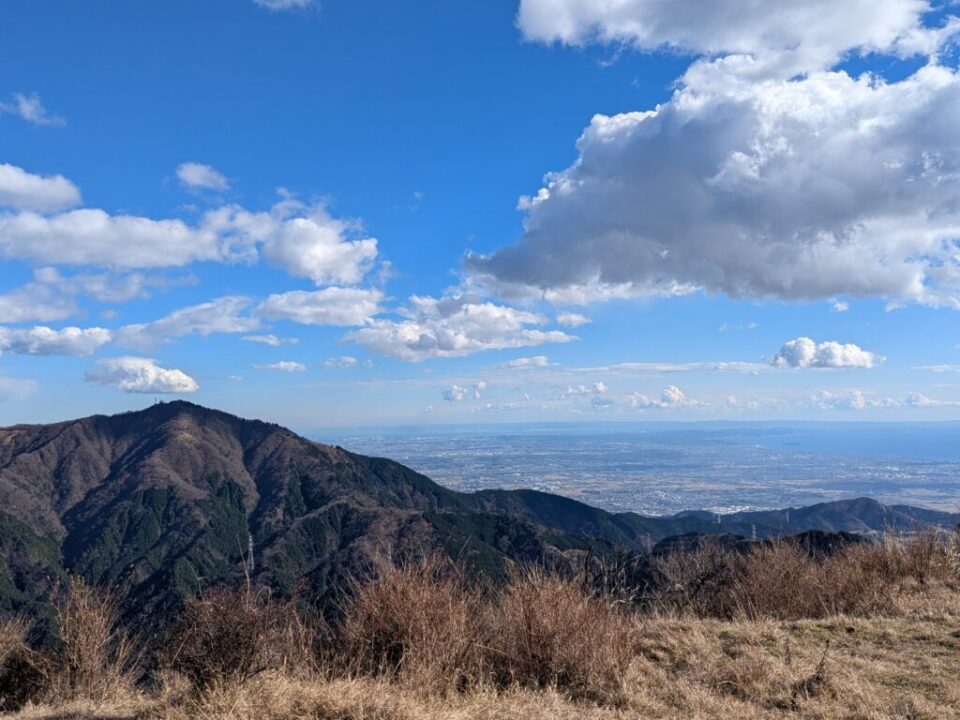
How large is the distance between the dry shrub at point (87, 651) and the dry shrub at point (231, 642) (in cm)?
239

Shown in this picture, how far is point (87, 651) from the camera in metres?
9.82

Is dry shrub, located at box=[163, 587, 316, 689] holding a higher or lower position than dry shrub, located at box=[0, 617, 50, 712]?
higher

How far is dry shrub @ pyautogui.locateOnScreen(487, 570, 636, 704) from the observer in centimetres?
688

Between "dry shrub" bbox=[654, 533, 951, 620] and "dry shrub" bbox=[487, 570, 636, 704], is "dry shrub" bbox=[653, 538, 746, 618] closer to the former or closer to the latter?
"dry shrub" bbox=[654, 533, 951, 620]

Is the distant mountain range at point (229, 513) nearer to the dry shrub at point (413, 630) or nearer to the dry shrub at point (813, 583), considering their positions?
the dry shrub at point (813, 583)

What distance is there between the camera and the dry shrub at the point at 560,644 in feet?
22.6

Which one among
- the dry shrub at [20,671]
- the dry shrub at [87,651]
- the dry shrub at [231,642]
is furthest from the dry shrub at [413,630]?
the dry shrub at [20,671]

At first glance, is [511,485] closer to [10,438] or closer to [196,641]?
[10,438]

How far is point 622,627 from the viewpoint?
25.1ft

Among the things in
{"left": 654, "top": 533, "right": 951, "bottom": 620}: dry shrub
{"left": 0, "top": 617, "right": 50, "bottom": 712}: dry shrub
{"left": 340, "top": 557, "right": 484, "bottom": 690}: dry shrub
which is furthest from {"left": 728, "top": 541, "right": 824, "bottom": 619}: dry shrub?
{"left": 0, "top": 617, "right": 50, "bottom": 712}: dry shrub

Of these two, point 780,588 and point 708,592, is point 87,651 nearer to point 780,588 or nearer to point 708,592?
point 708,592

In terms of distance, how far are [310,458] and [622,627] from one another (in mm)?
164157

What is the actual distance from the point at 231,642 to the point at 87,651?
16.8 feet

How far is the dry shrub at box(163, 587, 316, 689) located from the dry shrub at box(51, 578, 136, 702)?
239 centimetres
